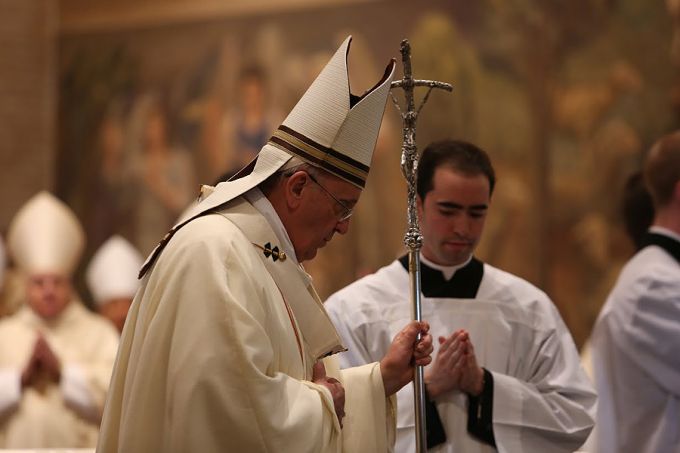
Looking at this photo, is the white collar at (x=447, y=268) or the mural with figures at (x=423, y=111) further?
the mural with figures at (x=423, y=111)

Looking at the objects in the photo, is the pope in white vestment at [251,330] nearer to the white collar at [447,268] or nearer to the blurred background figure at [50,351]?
the white collar at [447,268]

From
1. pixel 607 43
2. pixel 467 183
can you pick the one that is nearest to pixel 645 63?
pixel 607 43

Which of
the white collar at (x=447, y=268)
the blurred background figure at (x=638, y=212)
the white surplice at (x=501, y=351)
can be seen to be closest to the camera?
the white surplice at (x=501, y=351)

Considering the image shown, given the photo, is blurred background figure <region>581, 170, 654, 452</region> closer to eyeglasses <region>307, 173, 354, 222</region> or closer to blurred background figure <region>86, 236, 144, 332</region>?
eyeglasses <region>307, 173, 354, 222</region>

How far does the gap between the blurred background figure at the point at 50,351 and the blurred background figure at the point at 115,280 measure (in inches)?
10.3

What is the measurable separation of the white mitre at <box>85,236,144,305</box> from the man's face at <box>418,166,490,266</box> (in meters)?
4.71

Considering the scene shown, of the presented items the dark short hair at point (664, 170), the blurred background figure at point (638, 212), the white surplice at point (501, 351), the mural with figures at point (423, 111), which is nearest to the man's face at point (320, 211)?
the white surplice at point (501, 351)

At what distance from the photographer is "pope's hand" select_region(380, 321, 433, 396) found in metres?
3.24

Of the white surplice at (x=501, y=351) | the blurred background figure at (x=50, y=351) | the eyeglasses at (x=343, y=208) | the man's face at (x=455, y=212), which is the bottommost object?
the blurred background figure at (x=50, y=351)

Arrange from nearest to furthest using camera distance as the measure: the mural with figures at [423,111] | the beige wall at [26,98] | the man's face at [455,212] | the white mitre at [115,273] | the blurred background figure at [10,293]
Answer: the man's face at [455,212], the white mitre at [115,273], the blurred background figure at [10,293], the mural with figures at [423,111], the beige wall at [26,98]

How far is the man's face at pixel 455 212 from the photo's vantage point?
4.02 meters

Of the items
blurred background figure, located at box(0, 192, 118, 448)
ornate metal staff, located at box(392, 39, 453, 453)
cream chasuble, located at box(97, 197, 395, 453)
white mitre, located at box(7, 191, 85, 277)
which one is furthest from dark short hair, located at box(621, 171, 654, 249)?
white mitre, located at box(7, 191, 85, 277)

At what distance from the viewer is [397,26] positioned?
12.1 meters

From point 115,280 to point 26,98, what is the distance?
6.04 m
